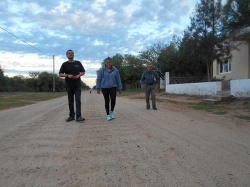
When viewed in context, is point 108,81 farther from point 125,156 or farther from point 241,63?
point 241,63

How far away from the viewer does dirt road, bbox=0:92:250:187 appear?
148 inches

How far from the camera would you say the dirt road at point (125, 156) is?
3.77 metres

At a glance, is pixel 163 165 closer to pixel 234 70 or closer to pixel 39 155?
pixel 39 155

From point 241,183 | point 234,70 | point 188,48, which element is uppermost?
point 188,48

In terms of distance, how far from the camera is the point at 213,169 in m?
4.11

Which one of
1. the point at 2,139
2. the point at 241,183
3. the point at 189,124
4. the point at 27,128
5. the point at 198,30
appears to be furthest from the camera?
the point at 198,30

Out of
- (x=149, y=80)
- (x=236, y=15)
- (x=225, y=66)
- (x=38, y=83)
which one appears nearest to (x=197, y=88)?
(x=236, y=15)

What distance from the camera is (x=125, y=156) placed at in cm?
474

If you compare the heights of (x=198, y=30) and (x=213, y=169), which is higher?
(x=198, y=30)

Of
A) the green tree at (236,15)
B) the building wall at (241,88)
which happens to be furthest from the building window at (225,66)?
the building wall at (241,88)

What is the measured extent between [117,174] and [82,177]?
0.44m

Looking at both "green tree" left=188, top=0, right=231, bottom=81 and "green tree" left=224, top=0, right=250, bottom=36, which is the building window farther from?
"green tree" left=224, top=0, right=250, bottom=36

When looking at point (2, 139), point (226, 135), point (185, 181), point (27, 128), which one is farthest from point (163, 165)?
point (27, 128)

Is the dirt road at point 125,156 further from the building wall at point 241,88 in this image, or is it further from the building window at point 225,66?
the building window at point 225,66
